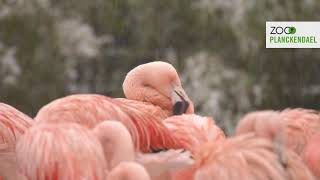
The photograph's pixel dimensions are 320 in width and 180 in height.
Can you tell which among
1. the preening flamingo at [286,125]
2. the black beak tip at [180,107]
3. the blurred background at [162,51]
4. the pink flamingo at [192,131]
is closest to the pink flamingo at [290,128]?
the preening flamingo at [286,125]

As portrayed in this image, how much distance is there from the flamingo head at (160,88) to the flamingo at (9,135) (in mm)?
344

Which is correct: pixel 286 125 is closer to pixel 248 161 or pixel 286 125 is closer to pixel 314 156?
pixel 314 156

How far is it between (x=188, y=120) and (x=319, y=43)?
47 cm

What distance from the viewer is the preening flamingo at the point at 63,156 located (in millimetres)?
1107

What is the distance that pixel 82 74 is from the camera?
2.24m

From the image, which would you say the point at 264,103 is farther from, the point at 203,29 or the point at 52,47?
the point at 52,47

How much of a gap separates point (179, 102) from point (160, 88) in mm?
53

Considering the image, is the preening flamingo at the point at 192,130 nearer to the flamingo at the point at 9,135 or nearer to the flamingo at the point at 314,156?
the flamingo at the point at 314,156

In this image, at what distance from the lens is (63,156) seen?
1.11m

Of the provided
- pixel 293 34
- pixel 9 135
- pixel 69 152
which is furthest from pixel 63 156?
pixel 293 34

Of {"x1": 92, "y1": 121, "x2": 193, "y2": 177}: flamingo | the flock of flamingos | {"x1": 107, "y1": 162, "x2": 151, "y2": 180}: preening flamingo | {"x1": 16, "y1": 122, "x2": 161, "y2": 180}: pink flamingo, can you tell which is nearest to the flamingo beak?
the flock of flamingos

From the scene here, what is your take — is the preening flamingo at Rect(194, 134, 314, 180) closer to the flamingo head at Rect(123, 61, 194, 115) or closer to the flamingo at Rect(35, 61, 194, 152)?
the flamingo at Rect(35, 61, 194, 152)

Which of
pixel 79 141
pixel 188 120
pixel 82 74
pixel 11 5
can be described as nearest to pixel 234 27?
pixel 82 74

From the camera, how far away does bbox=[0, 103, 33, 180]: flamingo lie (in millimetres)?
1157
